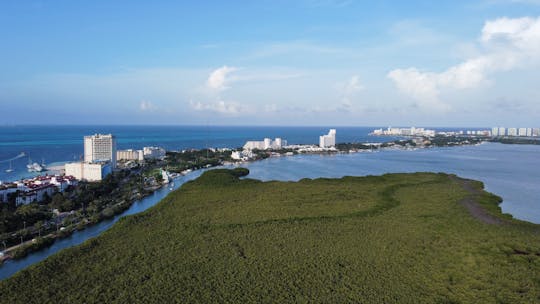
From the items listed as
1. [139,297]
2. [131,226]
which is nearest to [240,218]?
[131,226]

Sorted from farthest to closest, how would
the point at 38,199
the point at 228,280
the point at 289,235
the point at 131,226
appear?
1. the point at 38,199
2. the point at 131,226
3. the point at 289,235
4. the point at 228,280

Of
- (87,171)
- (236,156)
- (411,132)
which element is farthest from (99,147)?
(411,132)

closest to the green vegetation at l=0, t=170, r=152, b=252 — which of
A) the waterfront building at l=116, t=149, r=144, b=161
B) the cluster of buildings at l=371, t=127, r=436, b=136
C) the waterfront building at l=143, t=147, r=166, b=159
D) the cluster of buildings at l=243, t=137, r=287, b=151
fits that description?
the waterfront building at l=116, t=149, r=144, b=161

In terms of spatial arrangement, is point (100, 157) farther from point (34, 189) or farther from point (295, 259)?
point (295, 259)

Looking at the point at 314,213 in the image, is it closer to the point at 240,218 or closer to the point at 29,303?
the point at 240,218

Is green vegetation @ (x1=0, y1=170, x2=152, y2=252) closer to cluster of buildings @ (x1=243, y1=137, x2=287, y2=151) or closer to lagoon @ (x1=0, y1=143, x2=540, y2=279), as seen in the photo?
lagoon @ (x1=0, y1=143, x2=540, y2=279)

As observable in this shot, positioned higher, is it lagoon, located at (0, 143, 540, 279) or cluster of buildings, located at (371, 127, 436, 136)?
cluster of buildings, located at (371, 127, 436, 136)
